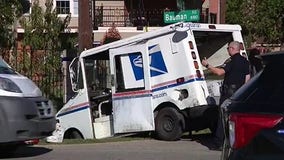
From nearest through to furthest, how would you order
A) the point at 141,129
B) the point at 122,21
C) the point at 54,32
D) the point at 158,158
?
1. the point at 158,158
2. the point at 141,129
3. the point at 54,32
4. the point at 122,21

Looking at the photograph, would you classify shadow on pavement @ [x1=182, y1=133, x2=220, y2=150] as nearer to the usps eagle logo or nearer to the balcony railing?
the usps eagle logo

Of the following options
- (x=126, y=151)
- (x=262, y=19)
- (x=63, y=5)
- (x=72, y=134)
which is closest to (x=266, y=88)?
(x=126, y=151)

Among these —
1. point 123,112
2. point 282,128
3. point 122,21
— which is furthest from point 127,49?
point 122,21

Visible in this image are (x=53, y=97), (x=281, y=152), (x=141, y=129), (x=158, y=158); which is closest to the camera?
(x=281, y=152)

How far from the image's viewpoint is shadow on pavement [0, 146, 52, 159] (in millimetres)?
10922

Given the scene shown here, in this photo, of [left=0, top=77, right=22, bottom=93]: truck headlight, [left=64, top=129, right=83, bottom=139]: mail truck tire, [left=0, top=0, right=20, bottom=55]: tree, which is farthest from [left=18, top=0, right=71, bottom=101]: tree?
[left=0, top=77, right=22, bottom=93]: truck headlight

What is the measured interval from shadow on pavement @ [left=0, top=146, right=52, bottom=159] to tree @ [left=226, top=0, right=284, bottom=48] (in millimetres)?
16916

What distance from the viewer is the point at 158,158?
1052cm

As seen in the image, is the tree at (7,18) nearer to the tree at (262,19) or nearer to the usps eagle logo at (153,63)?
the usps eagle logo at (153,63)

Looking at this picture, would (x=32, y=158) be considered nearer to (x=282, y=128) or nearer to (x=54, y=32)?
(x=282, y=128)

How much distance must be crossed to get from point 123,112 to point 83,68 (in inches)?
58.4

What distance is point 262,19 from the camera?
28641mm

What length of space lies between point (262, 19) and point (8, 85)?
2019 centimetres

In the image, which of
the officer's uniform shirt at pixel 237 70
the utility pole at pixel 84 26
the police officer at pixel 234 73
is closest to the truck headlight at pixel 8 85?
the police officer at pixel 234 73
